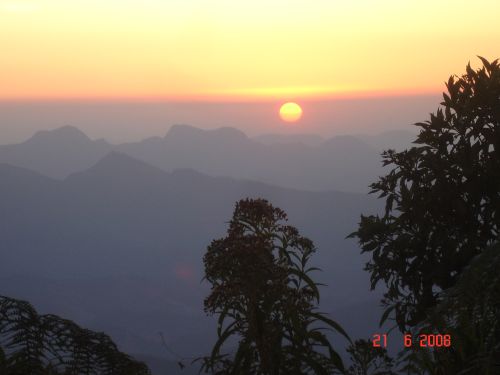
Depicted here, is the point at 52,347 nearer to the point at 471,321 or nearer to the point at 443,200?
the point at 471,321

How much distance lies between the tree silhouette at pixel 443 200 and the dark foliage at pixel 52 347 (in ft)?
21.4

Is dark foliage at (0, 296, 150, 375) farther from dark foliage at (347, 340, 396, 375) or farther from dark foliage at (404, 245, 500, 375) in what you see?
dark foliage at (347, 340, 396, 375)

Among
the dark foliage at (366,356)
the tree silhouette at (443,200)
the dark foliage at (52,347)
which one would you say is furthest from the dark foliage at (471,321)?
the tree silhouette at (443,200)

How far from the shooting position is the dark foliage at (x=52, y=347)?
9.68 feet

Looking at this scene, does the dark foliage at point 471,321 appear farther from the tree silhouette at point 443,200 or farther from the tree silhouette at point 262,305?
the tree silhouette at point 443,200

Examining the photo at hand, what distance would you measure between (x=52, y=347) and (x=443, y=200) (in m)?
7.56

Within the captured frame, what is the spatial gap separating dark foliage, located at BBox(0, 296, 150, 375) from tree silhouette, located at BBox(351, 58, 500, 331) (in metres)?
6.52

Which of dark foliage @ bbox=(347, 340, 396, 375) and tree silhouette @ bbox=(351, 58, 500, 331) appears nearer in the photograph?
dark foliage @ bbox=(347, 340, 396, 375)

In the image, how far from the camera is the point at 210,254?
522 centimetres

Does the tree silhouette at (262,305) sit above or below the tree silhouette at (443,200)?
below

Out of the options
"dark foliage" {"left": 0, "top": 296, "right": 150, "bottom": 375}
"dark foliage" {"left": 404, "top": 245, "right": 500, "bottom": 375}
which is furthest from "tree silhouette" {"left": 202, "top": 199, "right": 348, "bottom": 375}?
"dark foliage" {"left": 404, "top": 245, "right": 500, "bottom": 375}

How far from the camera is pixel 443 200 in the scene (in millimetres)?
9492

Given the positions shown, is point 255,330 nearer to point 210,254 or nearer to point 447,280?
A: point 210,254

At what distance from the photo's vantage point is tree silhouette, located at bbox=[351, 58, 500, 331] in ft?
30.1
